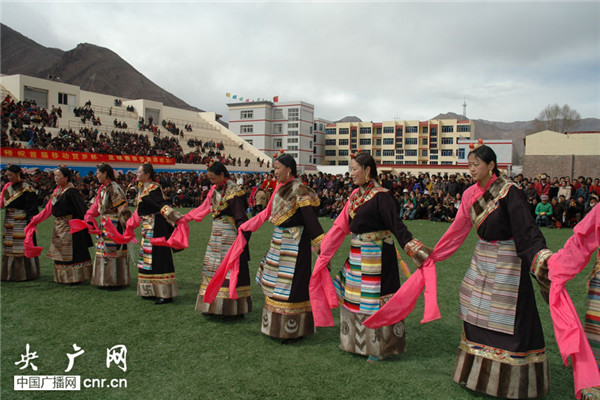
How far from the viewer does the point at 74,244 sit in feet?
22.8

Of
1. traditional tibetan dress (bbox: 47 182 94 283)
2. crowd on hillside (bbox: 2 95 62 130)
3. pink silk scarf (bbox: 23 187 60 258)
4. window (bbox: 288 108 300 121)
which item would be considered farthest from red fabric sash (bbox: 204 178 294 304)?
window (bbox: 288 108 300 121)

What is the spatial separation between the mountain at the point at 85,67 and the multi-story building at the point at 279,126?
9931cm

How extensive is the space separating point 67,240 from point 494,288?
21.0 feet

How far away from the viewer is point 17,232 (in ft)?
23.6

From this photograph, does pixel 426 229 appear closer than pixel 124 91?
Yes

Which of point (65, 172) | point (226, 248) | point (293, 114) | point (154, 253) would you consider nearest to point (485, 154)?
point (226, 248)

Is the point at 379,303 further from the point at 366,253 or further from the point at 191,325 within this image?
the point at 191,325

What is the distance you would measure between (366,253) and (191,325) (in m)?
2.45

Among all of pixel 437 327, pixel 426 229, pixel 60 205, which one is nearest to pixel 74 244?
pixel 60 205

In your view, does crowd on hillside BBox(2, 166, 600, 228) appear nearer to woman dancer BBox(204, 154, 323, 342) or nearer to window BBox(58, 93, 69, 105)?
woman dancer BBox(204, 154, 323, 342)

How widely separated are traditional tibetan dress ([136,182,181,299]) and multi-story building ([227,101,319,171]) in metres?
58.9

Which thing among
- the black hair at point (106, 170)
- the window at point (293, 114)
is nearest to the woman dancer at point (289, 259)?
the black hair at point (106, 170)

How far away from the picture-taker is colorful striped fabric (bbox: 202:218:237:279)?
5.47 metres

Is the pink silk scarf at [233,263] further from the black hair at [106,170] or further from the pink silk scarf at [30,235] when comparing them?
the pink silk scarf at [30,235]
